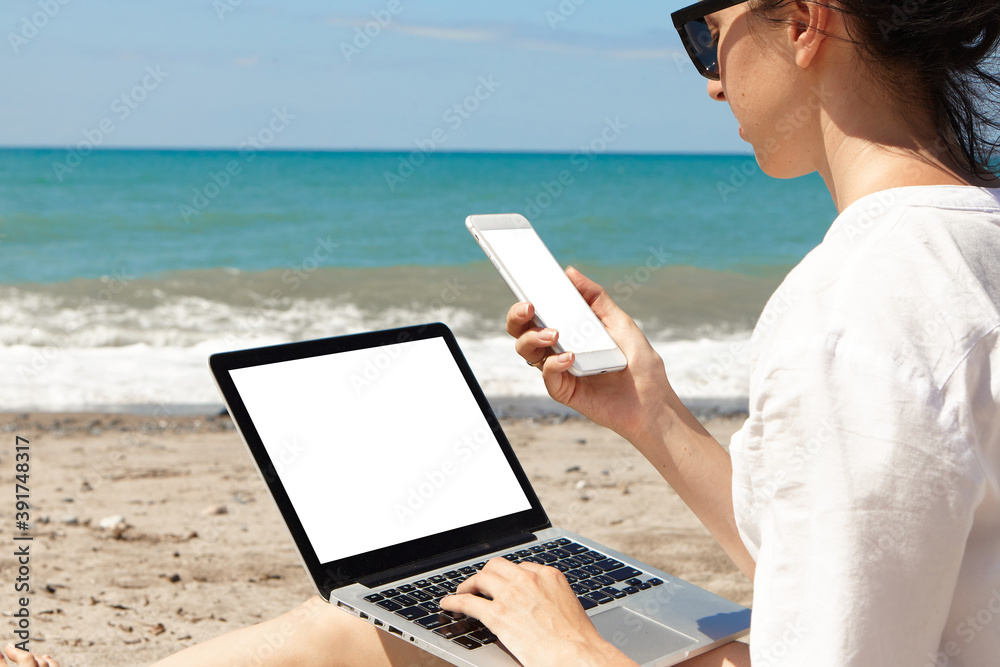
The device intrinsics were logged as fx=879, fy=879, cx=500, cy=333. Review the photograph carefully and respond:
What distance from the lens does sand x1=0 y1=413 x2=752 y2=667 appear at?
3.21 m

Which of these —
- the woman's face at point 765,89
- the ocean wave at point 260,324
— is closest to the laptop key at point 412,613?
the woman's face at point 765,89

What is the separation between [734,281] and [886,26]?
12601mm

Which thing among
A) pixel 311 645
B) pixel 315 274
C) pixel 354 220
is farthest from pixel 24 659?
pixel 354 220

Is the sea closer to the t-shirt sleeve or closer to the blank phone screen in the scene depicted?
the blank phone screen

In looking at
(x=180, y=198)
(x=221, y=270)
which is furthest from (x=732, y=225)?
(x=180, y=198)

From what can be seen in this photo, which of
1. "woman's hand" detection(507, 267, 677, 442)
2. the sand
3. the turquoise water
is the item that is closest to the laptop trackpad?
"woman's hand" detection(507, 267, 677, 442)

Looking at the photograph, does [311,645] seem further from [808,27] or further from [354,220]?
[354,220]

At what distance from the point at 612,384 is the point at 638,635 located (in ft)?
1.61

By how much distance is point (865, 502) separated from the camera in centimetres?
88

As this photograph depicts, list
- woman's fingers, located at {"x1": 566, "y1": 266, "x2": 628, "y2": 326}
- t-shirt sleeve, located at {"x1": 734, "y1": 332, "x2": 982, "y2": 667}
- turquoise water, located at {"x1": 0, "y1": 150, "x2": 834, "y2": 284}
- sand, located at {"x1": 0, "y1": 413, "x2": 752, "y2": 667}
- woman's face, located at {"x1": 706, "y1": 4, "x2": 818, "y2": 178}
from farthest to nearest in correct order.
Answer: turquoise water, located at {"x1": 0, "y1": 150, "x2": 834, "y2": 284} < sand, located at {"x1": 0, "y1": 413, "x2": 752, "y2": 667} < woman's fingers, located at {"x1": 566, "y1": 266, "x2": 628, "y2": 326} < woman's face, located at {"x1": 706, "y1": 4, "x2": 818, "y2": 178} < t-shirt sleeve, located at {"x1": 734, "y1": 332, "x2": 982, "y2": 667}

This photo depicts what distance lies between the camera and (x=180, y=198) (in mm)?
25188

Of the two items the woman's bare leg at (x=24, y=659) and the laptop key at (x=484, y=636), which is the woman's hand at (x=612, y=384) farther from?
the woman's bare leg at (x=24, y=659)

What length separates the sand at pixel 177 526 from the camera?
10.5 ft

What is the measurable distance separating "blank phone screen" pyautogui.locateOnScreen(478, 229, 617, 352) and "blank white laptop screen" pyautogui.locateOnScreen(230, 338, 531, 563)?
0.24 m
